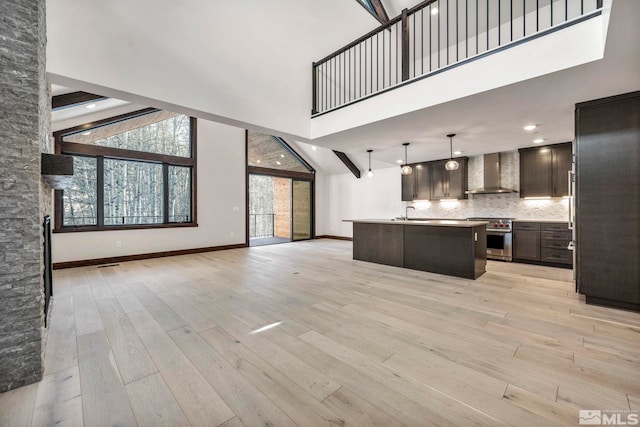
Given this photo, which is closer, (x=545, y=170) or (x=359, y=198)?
(x=545, y=170)

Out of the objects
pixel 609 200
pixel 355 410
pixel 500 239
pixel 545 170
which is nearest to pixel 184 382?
pixel 355 410

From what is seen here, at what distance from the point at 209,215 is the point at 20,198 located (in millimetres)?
5350

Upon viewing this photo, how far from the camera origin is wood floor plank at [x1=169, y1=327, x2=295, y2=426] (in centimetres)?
145

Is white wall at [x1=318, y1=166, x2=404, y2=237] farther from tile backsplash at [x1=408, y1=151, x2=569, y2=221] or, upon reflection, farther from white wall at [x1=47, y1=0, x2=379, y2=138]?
white wall at [x1=47, y1=0, x2=379, y2=138]

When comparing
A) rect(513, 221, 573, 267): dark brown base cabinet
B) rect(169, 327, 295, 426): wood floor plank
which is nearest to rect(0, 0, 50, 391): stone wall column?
rect(169, 327, 295, 426): wood floor plank

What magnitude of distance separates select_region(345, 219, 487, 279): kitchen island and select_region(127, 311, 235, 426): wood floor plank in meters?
3.96

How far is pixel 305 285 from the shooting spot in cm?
393

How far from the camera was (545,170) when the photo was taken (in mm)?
5441

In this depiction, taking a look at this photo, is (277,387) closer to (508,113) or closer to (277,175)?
(508,113)

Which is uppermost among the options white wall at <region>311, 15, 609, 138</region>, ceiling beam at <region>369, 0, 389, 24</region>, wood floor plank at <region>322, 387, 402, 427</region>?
ceiling beam at <region>369, 0, 389, 24</region>

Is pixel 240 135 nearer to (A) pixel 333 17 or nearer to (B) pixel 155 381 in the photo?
(A) pixel 333 17

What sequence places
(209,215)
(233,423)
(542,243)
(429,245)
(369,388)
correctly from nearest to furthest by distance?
1. (233,423)
2. (369,388)
3. (429,245)
4. (542,243)
5. (209,215)

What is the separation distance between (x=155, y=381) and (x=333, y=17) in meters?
6.25

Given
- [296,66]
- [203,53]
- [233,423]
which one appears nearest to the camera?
[233,423]
